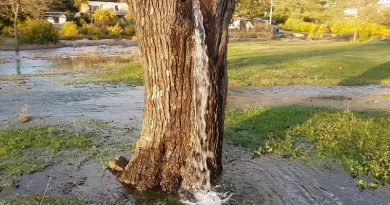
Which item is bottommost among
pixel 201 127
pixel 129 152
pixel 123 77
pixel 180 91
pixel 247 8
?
pixel 123 77

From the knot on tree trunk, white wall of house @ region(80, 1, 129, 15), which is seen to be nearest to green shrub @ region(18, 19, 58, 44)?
white wall of house @ region(80, 1, 129, 15)

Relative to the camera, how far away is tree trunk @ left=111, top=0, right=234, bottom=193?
6148 millimetres

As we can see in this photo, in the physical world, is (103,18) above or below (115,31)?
above

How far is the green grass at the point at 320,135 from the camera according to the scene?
795 cm

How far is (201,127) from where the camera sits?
21.6 feet

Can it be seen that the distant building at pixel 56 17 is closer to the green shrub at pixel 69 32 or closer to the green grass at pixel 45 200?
the green shrub at pixel 69 32

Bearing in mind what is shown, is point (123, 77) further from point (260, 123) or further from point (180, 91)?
point (180, 91)

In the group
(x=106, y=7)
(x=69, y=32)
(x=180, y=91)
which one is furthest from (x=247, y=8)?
(x=180, y=91)

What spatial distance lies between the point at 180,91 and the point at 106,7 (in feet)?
254

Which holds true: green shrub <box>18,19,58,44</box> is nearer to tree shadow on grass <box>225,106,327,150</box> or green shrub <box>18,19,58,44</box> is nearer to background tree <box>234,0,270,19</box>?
background tree <box>234,0,270,19</box>

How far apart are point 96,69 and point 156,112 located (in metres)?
20.8

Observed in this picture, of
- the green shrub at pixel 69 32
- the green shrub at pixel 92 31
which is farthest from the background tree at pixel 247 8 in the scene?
the green shrub at pixel 69 32

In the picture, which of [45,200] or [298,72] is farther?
[298,72]

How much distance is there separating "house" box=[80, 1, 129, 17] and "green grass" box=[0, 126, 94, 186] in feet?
204
